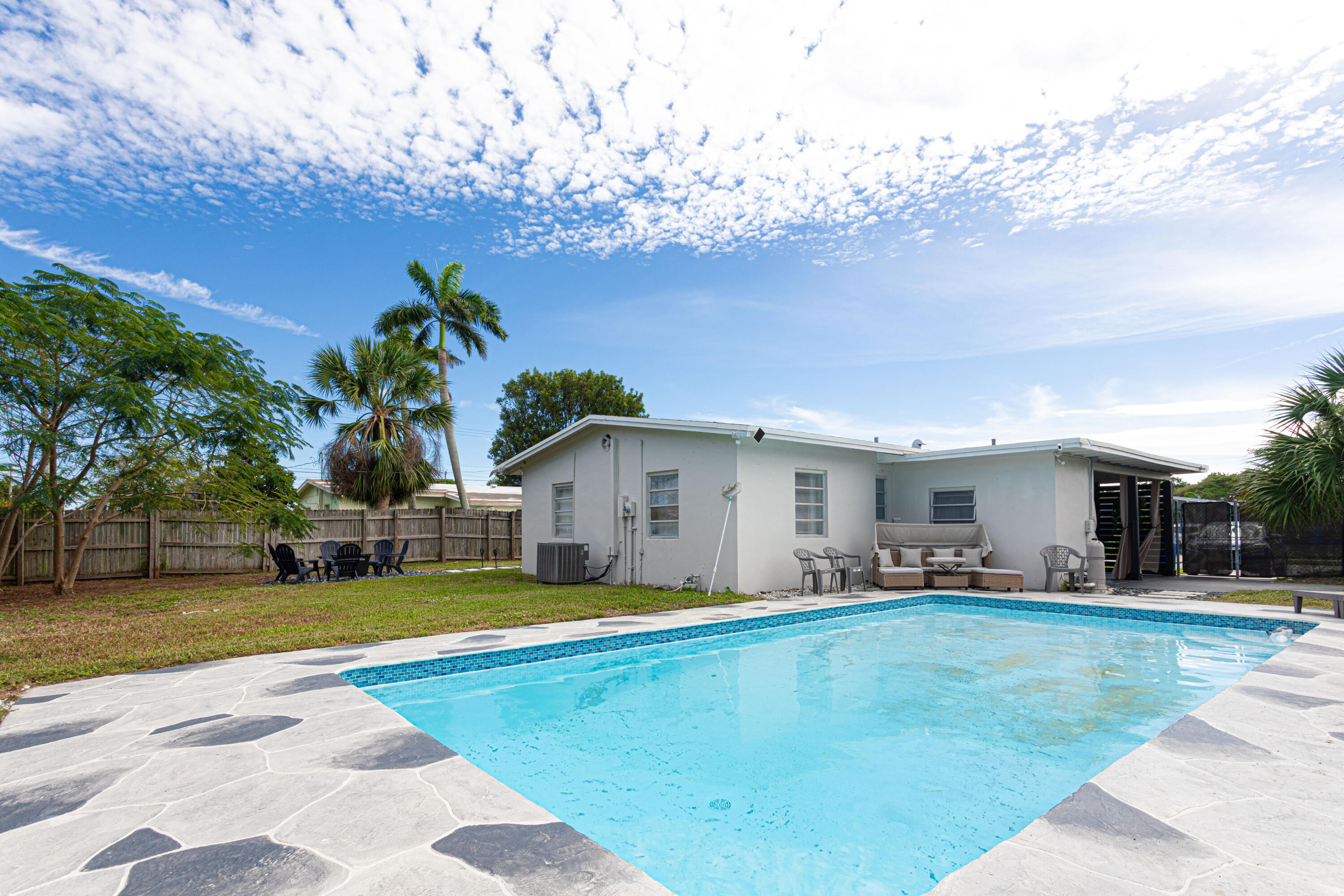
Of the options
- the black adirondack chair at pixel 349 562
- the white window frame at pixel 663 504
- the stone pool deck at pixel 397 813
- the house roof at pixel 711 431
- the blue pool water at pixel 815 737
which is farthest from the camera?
the black adirondack chair at pixel 349 562

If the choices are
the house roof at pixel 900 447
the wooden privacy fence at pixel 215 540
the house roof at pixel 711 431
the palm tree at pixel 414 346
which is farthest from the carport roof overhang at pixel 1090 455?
the palm tree at pixel 414 346

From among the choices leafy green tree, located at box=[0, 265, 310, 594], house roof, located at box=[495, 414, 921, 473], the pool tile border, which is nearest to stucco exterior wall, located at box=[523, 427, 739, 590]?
house roof, located at box=[495, 414, 921, 473]

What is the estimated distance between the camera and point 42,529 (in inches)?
527

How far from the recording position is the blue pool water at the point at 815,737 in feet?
9.11

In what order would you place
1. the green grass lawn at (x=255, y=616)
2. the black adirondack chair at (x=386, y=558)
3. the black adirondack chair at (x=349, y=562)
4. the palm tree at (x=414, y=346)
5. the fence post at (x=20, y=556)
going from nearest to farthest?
1. the green grass lawn at (x=255, y=616)
2. the fence post at (x=20, y=556)
3. the black adirondack chair at (x=349, y=562)
4. the black adirondack chair at (x=386, y=558)
5. the palm tree at (x=414, y=346)

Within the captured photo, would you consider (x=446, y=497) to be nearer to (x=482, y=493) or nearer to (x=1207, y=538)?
(x=482, y=493)

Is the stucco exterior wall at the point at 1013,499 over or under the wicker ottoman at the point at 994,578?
over

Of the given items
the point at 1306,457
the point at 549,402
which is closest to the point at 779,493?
the point at 1306,457

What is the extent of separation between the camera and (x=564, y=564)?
12.1m

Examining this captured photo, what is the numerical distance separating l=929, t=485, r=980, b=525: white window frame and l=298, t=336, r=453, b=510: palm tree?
1506cm

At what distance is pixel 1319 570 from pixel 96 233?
26.2m

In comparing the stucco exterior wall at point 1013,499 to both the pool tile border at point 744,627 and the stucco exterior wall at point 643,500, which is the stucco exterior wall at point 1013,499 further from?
the stucco exterior wall at point 643,500

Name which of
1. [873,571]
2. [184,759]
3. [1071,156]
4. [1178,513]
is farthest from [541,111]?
[1178,513]

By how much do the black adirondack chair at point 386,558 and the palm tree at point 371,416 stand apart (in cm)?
393
